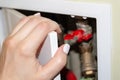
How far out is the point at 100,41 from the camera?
2.28ft

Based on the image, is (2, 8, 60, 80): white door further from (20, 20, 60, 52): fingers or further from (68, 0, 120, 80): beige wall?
(68, 0, 120, 80): beige wall

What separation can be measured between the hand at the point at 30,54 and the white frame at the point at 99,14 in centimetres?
11

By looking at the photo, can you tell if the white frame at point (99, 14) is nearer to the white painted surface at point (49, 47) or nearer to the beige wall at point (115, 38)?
the beige wall at point (115, 38)

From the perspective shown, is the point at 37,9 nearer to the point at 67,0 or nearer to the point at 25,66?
the point at 67,0

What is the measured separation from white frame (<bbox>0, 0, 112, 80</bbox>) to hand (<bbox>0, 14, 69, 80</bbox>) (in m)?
0.11

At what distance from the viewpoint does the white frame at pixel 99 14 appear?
667 millimetres

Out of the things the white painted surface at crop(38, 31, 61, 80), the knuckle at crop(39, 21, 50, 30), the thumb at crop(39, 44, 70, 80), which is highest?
the knuckle at crop(39, 21, 50, 30)

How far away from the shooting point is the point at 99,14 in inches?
26.4

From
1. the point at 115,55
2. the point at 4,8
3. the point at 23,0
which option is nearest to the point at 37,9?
the point at 23,0

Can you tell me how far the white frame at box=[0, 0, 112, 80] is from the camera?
67 centimetres

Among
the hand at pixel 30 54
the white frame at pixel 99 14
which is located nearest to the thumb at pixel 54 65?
the hand at pixel 30 54

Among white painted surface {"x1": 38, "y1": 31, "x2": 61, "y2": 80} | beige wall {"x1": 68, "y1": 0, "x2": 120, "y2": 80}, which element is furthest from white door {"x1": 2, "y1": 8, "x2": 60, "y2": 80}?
beige wall {"x1": 68, "y1": 0, "x2": 120, "y2": 80}

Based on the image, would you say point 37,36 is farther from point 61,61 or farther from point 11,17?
point 11,17

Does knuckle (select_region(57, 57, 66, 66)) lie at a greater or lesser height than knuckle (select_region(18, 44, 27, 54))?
lesser
